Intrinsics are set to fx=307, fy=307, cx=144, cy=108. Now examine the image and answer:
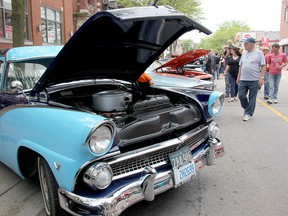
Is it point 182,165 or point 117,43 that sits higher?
point 117,43

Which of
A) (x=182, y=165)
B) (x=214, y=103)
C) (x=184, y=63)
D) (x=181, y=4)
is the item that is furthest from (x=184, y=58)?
(x=181, y=4)

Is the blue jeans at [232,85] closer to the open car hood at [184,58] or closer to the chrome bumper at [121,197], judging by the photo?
the open car hood at [184,58]

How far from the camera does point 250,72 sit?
6207 millimetres

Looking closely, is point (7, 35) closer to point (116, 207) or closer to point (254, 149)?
point (254, 149)

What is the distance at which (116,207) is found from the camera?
7.27 feet

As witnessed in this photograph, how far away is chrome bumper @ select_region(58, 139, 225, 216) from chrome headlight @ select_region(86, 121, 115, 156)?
335 millimetres

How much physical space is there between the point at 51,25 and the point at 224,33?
287 ft

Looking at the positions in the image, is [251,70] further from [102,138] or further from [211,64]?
[211,64]

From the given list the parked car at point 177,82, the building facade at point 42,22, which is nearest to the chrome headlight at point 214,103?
the parked car at point 177,82

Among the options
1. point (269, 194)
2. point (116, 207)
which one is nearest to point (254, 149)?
point (269, 194)

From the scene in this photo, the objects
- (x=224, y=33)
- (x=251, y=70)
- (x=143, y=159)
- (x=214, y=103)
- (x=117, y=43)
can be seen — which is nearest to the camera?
(x=143, y=159)

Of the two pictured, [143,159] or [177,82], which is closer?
[143,159]

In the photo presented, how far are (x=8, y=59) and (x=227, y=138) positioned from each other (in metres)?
3.69

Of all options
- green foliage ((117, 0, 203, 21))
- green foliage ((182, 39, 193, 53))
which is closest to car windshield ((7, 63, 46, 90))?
green foliage ((117, 0, 203, 21))
